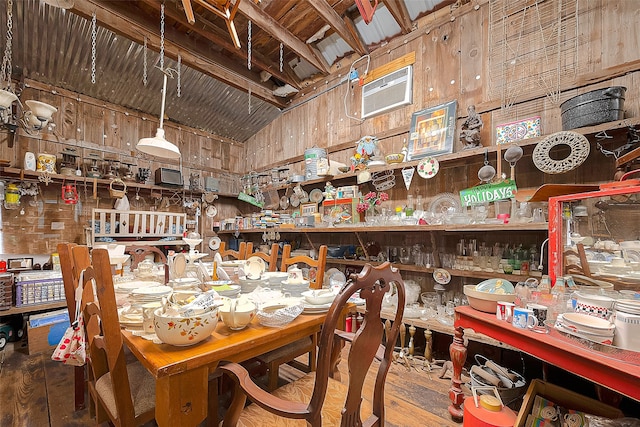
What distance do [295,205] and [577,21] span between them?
3.37 metres

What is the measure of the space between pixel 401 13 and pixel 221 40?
6.86 feet

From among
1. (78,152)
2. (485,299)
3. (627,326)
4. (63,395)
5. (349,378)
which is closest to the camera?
(349,378)

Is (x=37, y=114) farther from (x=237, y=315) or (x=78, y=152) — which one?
(x=237, y=315)

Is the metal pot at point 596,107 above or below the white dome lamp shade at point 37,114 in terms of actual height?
below

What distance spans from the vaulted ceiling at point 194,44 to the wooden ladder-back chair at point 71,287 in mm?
1776

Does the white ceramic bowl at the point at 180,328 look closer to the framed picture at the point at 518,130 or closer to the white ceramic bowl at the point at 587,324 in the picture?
the white ceramic bowl at the point at 587,324

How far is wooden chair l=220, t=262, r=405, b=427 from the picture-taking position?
824 mm

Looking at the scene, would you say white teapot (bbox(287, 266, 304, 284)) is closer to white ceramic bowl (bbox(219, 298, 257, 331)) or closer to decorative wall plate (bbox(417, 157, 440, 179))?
white ceramic bowl (bbox(219, 298, 257, 331))

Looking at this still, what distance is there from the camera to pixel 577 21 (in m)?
2.09

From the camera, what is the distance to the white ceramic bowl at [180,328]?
0.98m

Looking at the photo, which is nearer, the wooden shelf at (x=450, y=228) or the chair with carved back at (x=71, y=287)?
the chair with carved back at (x=71, y=287)

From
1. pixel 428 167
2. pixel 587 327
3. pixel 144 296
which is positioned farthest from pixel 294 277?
pixel 428 167

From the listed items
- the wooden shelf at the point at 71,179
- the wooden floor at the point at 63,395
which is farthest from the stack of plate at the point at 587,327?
the wooden shelf at the point at 71,179

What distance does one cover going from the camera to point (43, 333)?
2.71 metres
